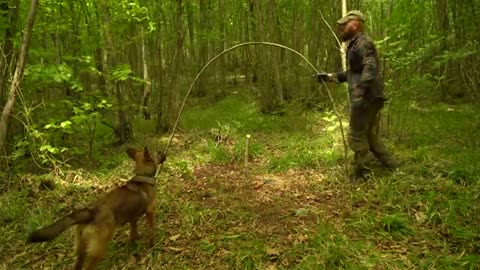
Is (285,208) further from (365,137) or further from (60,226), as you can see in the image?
(60,226)

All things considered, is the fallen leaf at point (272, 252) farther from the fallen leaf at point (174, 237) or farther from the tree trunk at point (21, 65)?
the tree trunk at point (21, 65)

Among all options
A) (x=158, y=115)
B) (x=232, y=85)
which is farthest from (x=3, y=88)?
(x=232, y=85)

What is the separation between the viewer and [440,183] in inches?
233

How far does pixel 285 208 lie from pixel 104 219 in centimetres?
267

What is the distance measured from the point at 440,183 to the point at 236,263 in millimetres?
3332

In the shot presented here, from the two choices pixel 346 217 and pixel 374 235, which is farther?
pixel 346 217

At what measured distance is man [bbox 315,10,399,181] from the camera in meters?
6.03

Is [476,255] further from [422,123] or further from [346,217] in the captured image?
[422,123]

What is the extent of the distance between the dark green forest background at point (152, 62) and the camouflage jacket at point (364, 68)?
1.22 meters

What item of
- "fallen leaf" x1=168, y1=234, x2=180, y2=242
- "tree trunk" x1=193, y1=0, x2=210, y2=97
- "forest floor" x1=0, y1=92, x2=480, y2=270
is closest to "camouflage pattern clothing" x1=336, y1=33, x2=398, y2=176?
"forest floor" x1=0, y1=92, x2=480, y2=270

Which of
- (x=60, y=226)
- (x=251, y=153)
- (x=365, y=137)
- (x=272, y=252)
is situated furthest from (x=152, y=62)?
(x=60, y=226)

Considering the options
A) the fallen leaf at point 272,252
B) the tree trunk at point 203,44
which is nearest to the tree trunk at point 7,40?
the fallen leaf at point 272,252

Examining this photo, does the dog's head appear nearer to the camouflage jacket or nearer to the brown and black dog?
the brown and black dog

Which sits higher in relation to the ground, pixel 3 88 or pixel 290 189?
pixel 3 88
